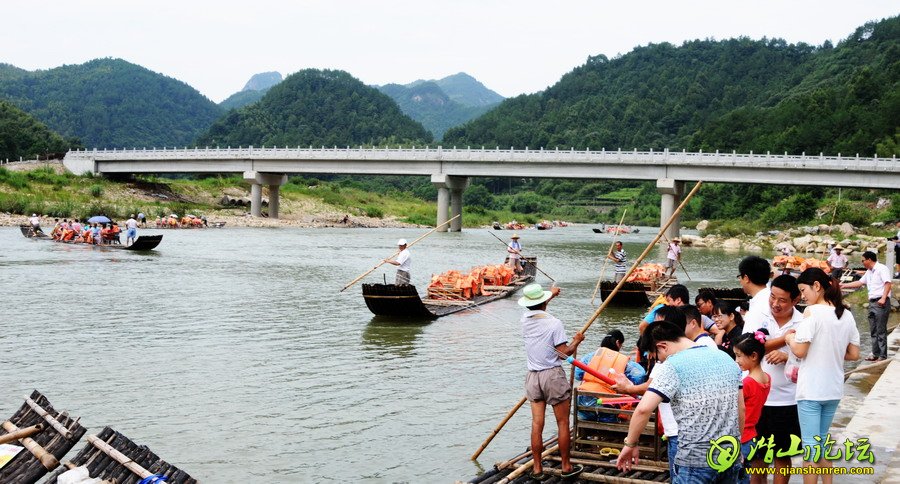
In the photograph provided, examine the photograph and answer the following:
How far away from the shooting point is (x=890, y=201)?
65188 mm

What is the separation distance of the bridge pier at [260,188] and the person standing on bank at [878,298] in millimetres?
65702

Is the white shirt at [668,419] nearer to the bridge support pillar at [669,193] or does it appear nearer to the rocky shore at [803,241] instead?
the rocky shore at [803,241]

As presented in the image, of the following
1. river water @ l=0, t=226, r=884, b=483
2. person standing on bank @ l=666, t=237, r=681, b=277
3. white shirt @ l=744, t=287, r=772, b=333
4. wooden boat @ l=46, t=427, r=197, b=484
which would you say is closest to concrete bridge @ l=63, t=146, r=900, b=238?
person standing on bank @ l=666, t=237, r=681, b=277

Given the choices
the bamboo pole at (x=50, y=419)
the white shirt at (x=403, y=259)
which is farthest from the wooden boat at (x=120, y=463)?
the white shirt at (x=403, y=259)

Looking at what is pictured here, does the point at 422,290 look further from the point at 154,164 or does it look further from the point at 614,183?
the point at 614,183

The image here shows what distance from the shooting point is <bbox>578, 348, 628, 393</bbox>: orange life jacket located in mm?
8258

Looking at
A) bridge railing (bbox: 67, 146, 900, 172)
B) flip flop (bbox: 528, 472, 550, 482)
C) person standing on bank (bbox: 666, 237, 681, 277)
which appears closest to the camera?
flip flop (bbox: 528, 472, 550, 482)

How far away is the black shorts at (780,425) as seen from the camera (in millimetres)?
6477

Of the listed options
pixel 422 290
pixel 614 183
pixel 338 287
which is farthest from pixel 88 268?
pixel 614 183

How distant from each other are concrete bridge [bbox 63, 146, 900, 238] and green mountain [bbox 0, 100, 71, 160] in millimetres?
13053

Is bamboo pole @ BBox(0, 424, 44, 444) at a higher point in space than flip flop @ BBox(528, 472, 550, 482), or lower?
higher

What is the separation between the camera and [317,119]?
157 metres

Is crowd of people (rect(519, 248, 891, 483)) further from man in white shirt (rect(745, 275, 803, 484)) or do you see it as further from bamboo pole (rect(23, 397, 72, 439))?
bamboo pole (rect(23, 397, 72, 439))

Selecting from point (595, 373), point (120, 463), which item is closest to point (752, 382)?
point (595, 373)
